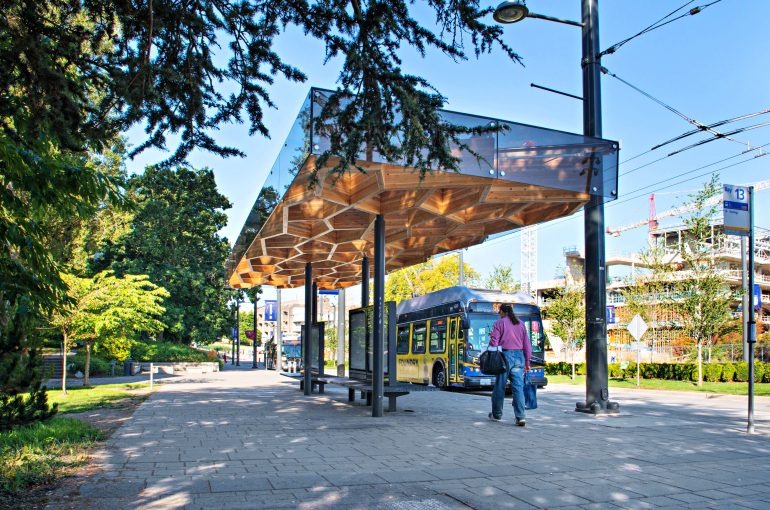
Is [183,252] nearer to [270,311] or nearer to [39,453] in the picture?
[270,311]

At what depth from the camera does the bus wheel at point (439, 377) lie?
2066cm

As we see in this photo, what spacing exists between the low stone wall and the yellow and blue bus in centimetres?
1845

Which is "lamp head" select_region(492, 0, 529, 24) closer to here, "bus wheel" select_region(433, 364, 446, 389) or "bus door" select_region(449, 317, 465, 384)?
"bus door" select_region(449, 317, 465, 384)

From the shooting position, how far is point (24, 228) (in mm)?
5328

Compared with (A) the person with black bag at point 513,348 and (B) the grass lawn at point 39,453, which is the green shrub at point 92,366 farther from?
(A) the person with black bag at point 513,348

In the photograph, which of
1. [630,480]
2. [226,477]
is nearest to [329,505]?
[226,477]

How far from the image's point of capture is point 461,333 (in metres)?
19.7

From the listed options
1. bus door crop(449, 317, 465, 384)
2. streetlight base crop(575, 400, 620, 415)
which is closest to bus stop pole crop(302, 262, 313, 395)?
bus door crop(449, 317, 465, 384)

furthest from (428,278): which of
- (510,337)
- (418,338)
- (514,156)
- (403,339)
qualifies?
(514,156)

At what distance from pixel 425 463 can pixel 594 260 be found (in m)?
6.69

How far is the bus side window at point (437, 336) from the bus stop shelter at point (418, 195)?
603cm

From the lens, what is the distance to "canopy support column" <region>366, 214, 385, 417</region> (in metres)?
11.1

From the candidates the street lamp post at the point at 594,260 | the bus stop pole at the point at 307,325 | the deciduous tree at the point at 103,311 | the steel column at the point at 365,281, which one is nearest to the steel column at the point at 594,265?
the street lamp post at the point at 594,260

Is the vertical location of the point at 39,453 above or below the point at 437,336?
below
